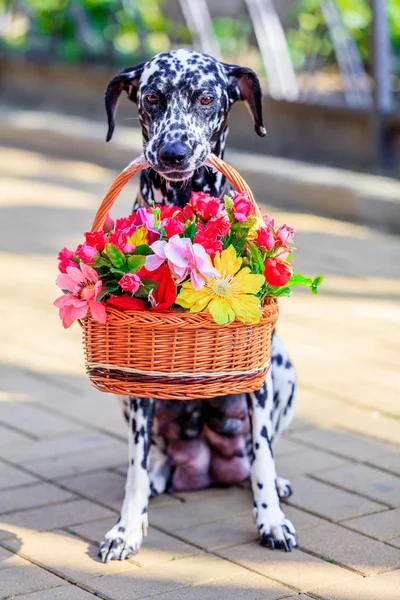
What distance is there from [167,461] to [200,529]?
43 centimetres

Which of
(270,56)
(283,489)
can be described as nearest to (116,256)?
(283,489)

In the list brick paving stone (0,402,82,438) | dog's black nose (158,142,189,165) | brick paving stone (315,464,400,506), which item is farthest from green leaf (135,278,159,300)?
brick paving stone (0,402,82,438)

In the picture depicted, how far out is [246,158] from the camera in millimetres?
10266

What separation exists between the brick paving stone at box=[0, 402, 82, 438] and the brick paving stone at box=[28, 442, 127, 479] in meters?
0.26

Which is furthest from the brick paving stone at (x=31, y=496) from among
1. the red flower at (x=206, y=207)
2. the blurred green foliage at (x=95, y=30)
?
the blurred green foliage at (x=95, y=30)

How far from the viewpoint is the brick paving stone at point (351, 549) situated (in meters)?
3.30

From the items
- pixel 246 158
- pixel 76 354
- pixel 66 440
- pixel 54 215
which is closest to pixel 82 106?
pixel 246 158

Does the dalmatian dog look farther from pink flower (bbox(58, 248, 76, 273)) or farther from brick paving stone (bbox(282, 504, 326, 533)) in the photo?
pink flower (bbox(58, 248, 76, 273))

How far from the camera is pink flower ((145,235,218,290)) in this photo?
295 centimetres

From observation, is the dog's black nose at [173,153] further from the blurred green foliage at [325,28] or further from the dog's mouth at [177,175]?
the blurred green foliage at [325,28]

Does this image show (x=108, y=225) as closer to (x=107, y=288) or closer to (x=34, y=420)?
(x=107, y=288)

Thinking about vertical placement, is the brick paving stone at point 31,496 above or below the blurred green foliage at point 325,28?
below

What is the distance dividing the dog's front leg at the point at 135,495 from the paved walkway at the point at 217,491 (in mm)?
47

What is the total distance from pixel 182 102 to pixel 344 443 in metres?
1.68
